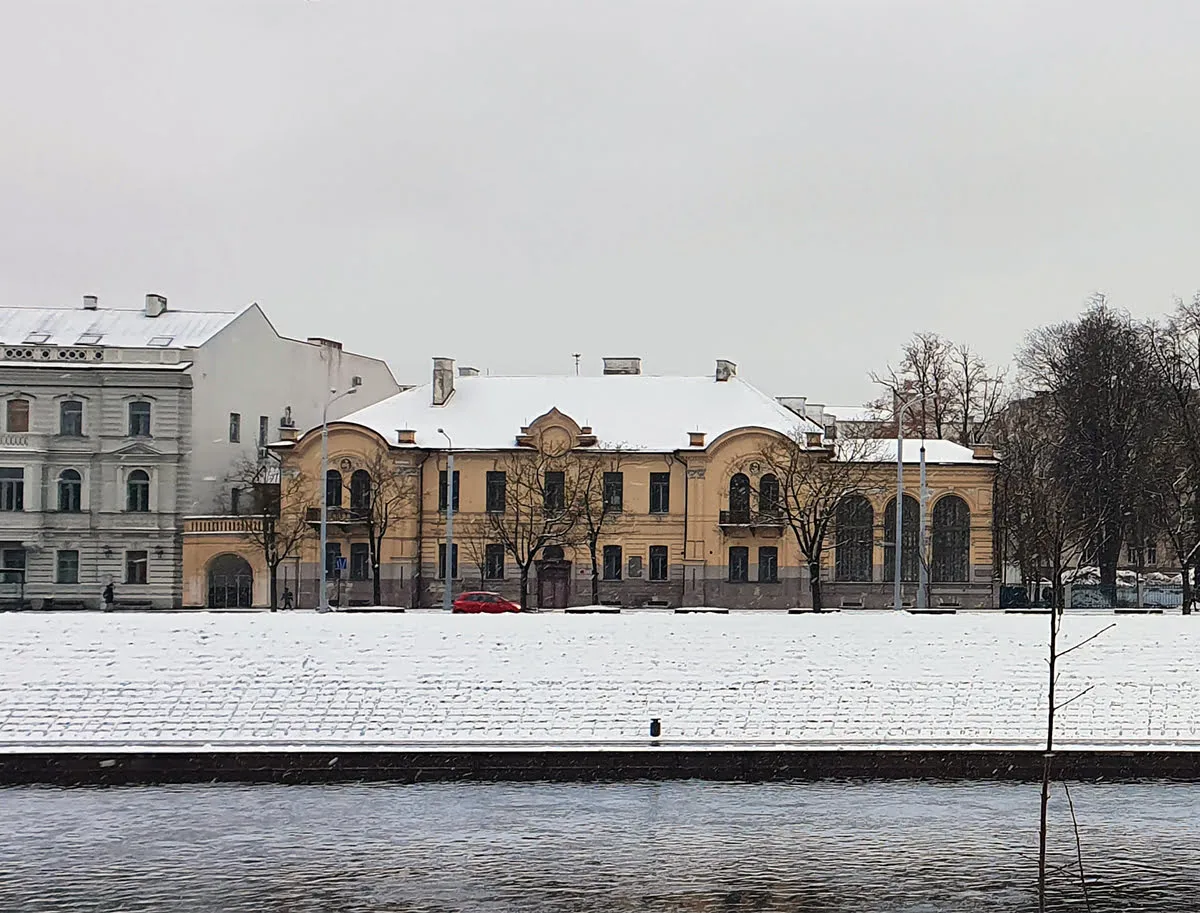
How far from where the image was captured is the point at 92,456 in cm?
6825

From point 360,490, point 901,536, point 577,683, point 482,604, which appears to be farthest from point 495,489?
point 577,683

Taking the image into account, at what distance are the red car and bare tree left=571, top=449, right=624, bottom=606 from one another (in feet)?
27.2

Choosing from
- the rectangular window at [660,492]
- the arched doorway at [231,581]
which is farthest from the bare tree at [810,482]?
the arched doorway at [231,581]

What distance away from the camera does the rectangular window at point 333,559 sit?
6675 centimetres

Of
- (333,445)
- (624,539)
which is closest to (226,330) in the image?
(333,445)

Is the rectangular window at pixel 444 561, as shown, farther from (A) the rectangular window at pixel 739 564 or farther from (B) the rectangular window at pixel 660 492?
(A) the rectangular window at pixel 739 564

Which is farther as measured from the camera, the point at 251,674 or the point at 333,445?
the point at 333,445

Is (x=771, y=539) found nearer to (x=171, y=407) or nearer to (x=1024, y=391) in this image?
(x=1024, y=391)

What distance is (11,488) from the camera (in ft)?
224

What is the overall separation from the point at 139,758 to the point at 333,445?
142 ft

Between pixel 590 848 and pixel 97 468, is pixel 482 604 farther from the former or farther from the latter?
pixel 590 848

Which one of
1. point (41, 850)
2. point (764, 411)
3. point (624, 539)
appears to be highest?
point (764, 411)

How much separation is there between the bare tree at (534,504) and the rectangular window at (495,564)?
80cm

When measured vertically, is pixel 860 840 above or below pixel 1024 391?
below
